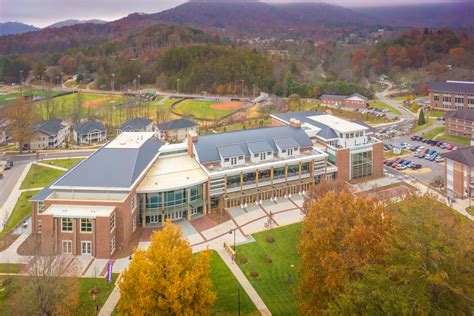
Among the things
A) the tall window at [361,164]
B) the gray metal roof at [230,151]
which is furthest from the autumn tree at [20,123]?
the tall window at [361,164]

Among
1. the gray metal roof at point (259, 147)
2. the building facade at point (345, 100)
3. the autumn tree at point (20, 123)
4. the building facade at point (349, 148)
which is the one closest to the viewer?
the gray metal roof at point (259, 147)

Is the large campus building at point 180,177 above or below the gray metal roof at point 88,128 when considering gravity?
below

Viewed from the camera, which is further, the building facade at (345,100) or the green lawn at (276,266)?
the building facade at (345,100)

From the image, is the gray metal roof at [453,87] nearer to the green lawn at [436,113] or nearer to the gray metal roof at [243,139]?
the green lawn at [436,113]

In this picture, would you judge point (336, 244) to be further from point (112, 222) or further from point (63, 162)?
point (63, 162)

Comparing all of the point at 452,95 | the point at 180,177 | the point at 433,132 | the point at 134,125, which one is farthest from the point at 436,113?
the point at 180,177

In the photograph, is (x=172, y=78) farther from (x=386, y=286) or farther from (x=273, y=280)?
(x=386, y=286)

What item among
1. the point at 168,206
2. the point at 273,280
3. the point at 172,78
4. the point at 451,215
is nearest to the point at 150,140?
the point at 168,206
